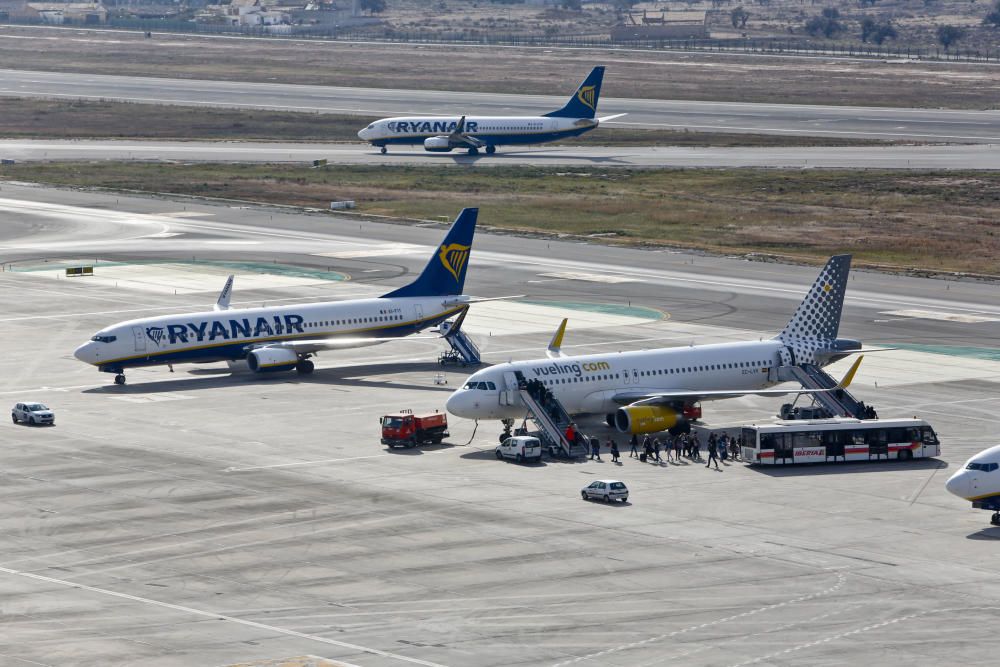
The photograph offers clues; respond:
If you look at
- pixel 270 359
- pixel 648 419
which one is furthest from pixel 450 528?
pixel 270 359

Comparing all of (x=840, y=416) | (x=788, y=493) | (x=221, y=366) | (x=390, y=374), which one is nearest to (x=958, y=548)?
(x=788, y=493)

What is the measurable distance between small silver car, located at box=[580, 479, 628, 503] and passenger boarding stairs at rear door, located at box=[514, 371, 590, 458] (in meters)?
9.59

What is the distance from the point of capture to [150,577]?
58.1m

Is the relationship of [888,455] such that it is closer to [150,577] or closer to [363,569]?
[363,569]

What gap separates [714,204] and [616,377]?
9474 cm

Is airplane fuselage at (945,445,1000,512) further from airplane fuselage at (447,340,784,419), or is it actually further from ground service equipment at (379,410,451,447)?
ground service equipment at (379,410,451,447)

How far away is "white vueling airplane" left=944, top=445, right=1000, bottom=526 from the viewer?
6512cm

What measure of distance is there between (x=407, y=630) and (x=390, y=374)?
5015 centimetres

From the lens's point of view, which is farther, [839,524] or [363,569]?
[839,524]

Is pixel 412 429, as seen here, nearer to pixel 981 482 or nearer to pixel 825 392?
pixel 825 392

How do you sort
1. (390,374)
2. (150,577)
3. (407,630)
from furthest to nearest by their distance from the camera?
1. (390,374)
2. (150,577)
3. (407,630)

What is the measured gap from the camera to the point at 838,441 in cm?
7756

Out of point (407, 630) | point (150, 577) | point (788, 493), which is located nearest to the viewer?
point (407, 630)

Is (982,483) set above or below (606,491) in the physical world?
above
